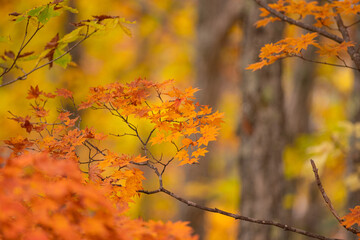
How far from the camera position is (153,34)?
11.9m

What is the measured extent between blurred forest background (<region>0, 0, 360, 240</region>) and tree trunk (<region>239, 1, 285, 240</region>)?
0.01 m

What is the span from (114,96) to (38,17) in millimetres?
618

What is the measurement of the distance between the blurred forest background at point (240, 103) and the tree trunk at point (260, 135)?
1 centimetres

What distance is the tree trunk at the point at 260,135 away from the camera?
4.76m

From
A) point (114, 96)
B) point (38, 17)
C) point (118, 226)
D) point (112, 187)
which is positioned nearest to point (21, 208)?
point (118, 226)

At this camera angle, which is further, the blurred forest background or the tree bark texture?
the tree bark texture

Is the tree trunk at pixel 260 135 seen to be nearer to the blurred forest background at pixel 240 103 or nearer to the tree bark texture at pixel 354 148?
the blurred forest background at pixel 240 103

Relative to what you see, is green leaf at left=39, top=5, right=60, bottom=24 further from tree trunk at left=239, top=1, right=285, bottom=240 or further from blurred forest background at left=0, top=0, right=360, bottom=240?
tree trunk at left=239, top=1, right=285, bottom=240

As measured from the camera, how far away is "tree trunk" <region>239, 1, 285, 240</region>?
15.6 feet

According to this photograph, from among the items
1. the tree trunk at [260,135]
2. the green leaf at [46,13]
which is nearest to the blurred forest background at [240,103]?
the tree trunk at [260,135]

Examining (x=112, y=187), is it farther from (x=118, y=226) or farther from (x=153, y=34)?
(x=153, y=34)

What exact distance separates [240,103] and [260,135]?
1.58 ft

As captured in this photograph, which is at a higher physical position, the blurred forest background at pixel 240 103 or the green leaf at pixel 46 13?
the blurred forest background at pixel 240 103

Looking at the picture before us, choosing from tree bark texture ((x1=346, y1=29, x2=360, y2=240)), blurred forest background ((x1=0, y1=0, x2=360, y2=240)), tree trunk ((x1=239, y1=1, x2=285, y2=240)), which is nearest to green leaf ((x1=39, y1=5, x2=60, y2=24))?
blurred forest background ((x1=0, y1=0, x2=360, y2=240))
